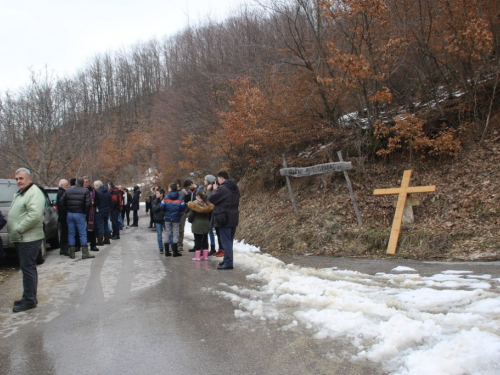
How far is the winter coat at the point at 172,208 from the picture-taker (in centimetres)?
924

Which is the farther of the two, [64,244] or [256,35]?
[256,35]

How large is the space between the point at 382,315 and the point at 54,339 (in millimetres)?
3526

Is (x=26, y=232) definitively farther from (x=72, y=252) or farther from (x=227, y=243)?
(x=72, y=252)

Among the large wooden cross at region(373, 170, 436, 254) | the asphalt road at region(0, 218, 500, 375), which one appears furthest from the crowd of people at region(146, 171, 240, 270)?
the large wooden cross at region(373, 170, 436, 254)

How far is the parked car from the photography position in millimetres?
8305

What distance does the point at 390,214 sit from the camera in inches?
380

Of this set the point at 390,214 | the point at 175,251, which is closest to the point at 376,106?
the point at 390,214

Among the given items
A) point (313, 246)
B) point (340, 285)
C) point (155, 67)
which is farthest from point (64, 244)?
point (155, 67)

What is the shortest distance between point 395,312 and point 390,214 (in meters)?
5.81

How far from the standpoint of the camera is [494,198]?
27.4ft

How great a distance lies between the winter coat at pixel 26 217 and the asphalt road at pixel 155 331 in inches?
40.1

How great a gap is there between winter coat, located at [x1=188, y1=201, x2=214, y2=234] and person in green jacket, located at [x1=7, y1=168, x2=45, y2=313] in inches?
147

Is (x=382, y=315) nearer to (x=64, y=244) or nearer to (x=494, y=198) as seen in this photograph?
(x=494, y=198)

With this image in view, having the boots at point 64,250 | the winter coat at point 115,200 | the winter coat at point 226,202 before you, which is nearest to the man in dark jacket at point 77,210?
the boots at point 64,250
